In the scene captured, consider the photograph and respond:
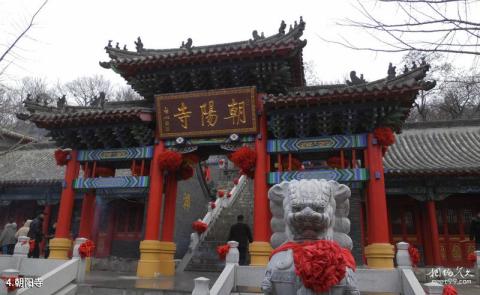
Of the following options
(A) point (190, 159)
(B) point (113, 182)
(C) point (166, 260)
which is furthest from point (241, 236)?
(B) point (113, 182)

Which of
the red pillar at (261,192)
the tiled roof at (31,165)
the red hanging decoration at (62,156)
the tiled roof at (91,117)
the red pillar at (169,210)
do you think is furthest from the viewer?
the tiled roof at (31,165)

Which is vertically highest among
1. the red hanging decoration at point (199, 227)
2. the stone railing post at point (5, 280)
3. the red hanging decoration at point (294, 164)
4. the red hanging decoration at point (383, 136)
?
the red hanging decoration at point (383, 136)

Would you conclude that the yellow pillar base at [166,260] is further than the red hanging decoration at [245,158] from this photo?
Yes

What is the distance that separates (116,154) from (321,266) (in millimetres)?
8476

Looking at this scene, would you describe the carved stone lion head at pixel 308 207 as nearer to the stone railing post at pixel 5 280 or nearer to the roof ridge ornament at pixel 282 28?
the stone railing post at pixel 5 280

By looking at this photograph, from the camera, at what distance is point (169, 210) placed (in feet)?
36.0

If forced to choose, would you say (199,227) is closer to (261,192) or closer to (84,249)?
(261,192)

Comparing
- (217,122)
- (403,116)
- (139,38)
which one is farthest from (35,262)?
(403,116)

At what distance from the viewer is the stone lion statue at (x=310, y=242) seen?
307 cm

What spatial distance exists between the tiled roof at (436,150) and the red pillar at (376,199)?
3427 millimetres

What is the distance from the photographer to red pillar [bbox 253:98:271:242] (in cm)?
861

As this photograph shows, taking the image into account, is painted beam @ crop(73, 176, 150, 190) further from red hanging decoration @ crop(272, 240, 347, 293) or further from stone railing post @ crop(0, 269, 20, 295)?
red hanging decoration @ crop(272, 240, 347, 293)

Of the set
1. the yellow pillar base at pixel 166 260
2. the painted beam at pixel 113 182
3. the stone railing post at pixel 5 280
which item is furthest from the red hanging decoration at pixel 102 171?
the stone railing post at pixel 5 280

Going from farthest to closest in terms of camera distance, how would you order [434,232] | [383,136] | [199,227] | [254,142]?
[199,227]
[434,232]
[254,142]
[383,136]
